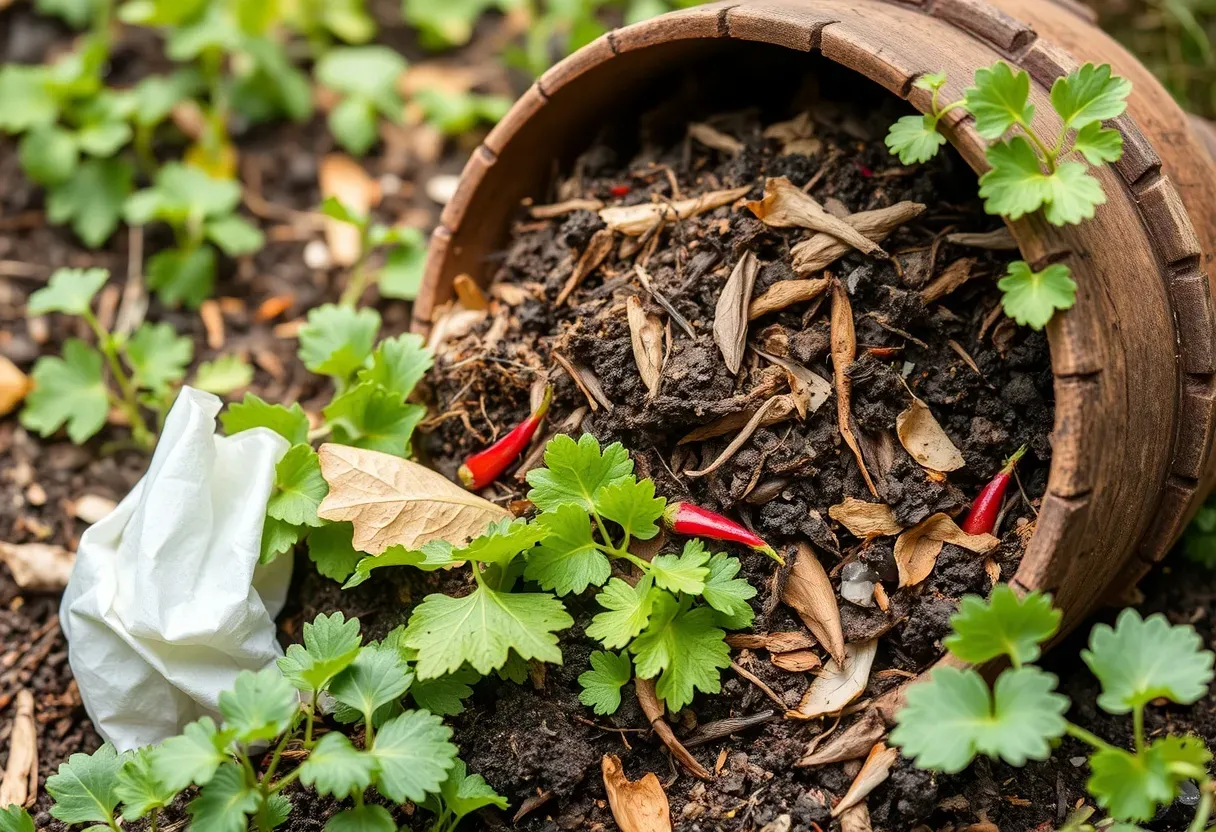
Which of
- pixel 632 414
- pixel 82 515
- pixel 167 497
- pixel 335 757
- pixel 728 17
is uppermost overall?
pixel 728 17

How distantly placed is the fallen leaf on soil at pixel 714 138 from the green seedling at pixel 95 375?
107 cm

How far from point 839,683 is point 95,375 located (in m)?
1.68

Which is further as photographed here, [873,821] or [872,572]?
[872,572]

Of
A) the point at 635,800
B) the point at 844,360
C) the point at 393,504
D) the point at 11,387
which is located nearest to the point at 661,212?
the point at 844,360

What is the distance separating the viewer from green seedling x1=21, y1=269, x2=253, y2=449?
2250 mm

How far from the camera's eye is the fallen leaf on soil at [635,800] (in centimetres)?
158

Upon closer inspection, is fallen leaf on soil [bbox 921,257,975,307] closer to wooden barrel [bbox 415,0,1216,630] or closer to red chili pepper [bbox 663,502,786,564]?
wooden barrel [bbox 415,0,1216,630]

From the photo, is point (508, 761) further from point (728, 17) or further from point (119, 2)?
point (119, 2)

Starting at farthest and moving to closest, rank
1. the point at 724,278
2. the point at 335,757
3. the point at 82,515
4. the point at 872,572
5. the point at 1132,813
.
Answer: the point at 82,515 → the point at 724,278 → the point at 872,572 → the point at 335,757 → the point at 1132,813

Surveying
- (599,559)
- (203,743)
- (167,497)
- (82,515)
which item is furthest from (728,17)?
(82,515)

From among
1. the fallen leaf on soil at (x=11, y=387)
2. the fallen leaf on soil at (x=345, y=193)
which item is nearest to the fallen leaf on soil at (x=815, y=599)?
the fallen leaf on soil at (x=345, y=193)

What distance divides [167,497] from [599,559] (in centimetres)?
70

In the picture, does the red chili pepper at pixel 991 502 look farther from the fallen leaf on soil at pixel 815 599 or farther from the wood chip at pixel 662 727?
the wood chip at pixel 662 727

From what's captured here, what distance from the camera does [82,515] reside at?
222 cm
